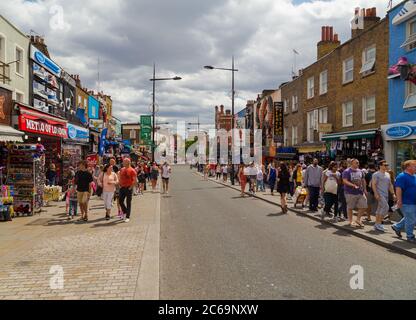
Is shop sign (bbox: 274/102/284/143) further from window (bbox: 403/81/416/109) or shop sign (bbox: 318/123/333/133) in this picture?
window (bbox: 403/81/416/109)

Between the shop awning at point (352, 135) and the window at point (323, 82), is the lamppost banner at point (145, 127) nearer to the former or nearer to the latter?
the window at point (323, 82)

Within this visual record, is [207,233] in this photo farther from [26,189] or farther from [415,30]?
[415,30]

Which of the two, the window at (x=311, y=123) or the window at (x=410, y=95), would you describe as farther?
the window at (x=311, y=123)

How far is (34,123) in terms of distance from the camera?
16719mm

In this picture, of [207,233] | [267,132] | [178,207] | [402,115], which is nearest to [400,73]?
[402,115]

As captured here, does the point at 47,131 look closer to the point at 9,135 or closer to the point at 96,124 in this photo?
the point at 9,135

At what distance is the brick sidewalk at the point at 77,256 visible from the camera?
5.21 metres

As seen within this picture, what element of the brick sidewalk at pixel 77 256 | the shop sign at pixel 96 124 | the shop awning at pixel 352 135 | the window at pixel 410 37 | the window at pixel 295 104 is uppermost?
the window at pixel 410 37

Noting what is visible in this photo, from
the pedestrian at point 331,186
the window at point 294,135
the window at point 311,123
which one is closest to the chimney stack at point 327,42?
the window at point 311,123

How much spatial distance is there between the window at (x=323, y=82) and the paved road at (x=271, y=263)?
691 inches

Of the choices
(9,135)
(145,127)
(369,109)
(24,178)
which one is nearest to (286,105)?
(145,127)

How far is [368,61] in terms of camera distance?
21297 mm

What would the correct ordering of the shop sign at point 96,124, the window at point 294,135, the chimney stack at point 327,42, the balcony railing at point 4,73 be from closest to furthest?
the balcony railing at point 4,73, the chimney stack at point 327,42, the shop sign at point 96,124, the window at point 294,135
